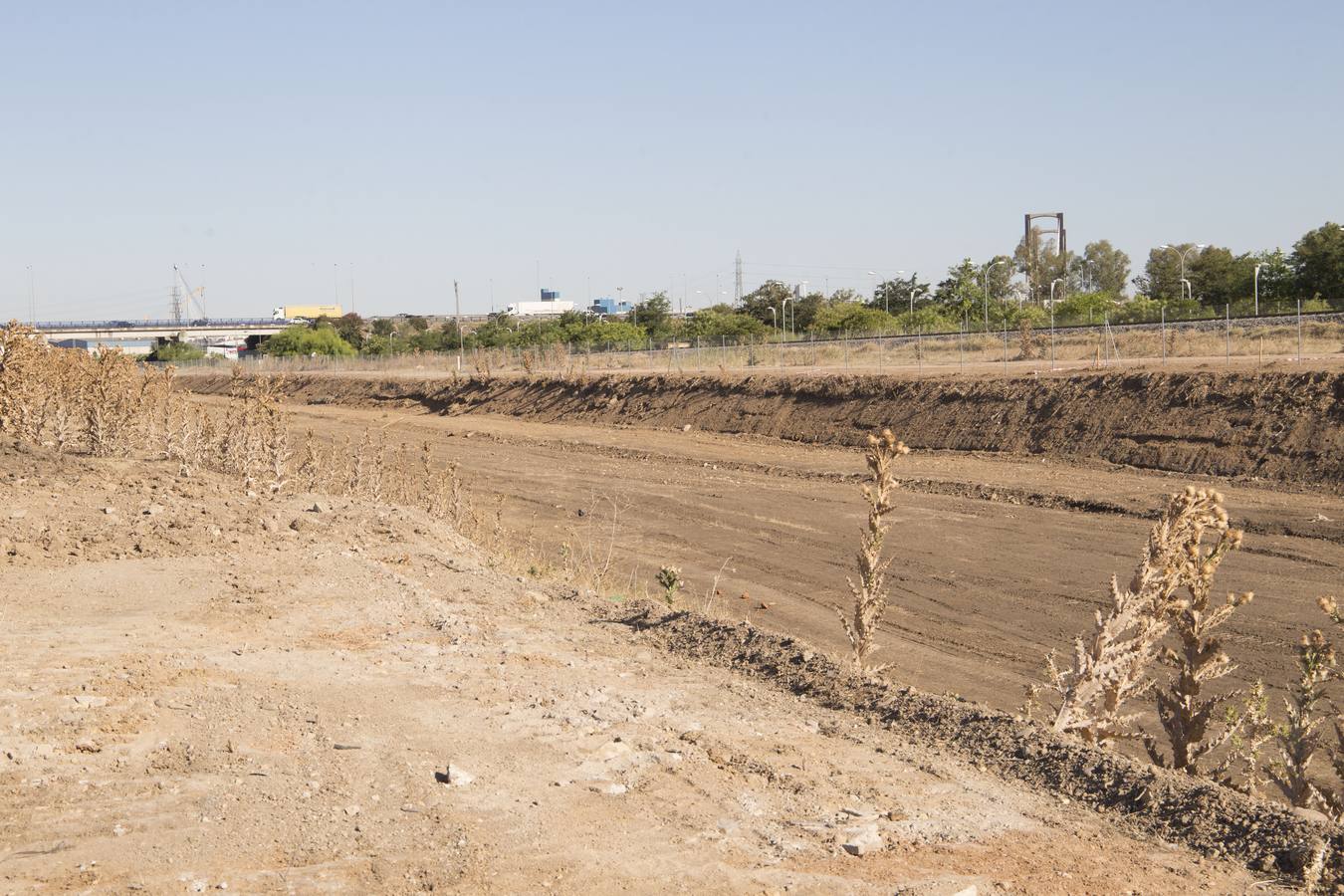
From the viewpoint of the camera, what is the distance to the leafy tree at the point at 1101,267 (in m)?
149

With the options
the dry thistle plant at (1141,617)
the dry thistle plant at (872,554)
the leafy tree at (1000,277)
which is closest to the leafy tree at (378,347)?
the leafy tree at (1000,277)

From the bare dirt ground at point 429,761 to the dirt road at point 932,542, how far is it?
4.59 m

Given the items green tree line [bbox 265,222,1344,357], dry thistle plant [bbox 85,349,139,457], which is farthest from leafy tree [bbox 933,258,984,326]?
dry thistle plant [bbox 85,349,139,457]

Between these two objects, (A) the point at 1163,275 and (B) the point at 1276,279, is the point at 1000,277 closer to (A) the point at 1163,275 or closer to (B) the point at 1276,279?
(A) the point at 1163,275

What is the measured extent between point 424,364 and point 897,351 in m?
37.5

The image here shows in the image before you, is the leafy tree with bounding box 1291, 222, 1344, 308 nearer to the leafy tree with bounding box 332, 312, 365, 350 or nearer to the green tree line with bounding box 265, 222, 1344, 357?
the green tree line with bounding box 265, 222, 1344, 357

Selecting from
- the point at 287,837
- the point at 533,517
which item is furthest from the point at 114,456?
the point at 287,837

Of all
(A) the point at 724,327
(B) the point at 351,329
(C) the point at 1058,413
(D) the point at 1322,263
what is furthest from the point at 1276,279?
(B) the point at 351,329

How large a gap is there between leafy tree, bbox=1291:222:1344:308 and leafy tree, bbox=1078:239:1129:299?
77752mm

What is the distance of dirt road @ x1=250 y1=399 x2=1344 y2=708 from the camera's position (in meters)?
14.9

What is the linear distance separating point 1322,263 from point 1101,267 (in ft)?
269

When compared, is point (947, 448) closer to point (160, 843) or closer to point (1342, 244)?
point (160, 843)

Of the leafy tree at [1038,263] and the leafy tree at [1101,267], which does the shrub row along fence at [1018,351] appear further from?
the leafy tree at [1101,267]

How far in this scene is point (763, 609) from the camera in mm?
16547
